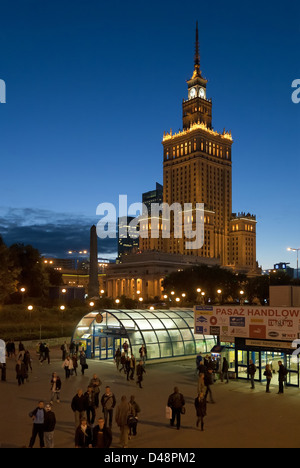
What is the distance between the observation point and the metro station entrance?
25.0 metres

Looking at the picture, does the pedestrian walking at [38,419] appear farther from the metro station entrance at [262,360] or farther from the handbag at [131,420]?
the metro station entrance at [262,360]

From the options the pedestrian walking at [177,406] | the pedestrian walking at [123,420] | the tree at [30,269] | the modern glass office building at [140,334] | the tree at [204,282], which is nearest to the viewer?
the pedestrian walking at [123,420]

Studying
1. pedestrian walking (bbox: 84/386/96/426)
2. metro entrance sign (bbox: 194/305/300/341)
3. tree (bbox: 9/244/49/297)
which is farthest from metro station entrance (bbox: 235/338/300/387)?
tree (bbox: 9/244/49/297)

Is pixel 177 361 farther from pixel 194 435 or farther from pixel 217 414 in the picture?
pixel 194 435

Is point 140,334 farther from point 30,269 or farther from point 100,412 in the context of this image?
point 30,269

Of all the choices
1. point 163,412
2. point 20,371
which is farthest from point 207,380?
point 20,371

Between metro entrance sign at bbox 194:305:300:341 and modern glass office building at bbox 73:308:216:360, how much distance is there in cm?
524

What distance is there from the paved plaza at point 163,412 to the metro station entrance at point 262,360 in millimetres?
952

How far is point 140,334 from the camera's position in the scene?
32281 mm

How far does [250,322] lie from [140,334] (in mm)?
9248

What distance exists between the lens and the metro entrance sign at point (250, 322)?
958 inches

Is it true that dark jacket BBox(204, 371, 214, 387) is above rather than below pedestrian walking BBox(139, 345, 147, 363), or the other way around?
above

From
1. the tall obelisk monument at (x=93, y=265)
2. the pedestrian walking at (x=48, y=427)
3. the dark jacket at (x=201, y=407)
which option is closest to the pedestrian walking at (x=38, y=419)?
the pedestrian walking at (x=48, y=427)

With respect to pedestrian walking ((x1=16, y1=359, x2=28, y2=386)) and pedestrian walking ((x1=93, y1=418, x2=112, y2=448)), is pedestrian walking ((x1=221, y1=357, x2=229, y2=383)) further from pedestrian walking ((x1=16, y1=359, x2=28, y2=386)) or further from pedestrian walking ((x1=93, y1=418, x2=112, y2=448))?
pedestrian walking ((x1=93, y1=418, x2=112, y2=448))
